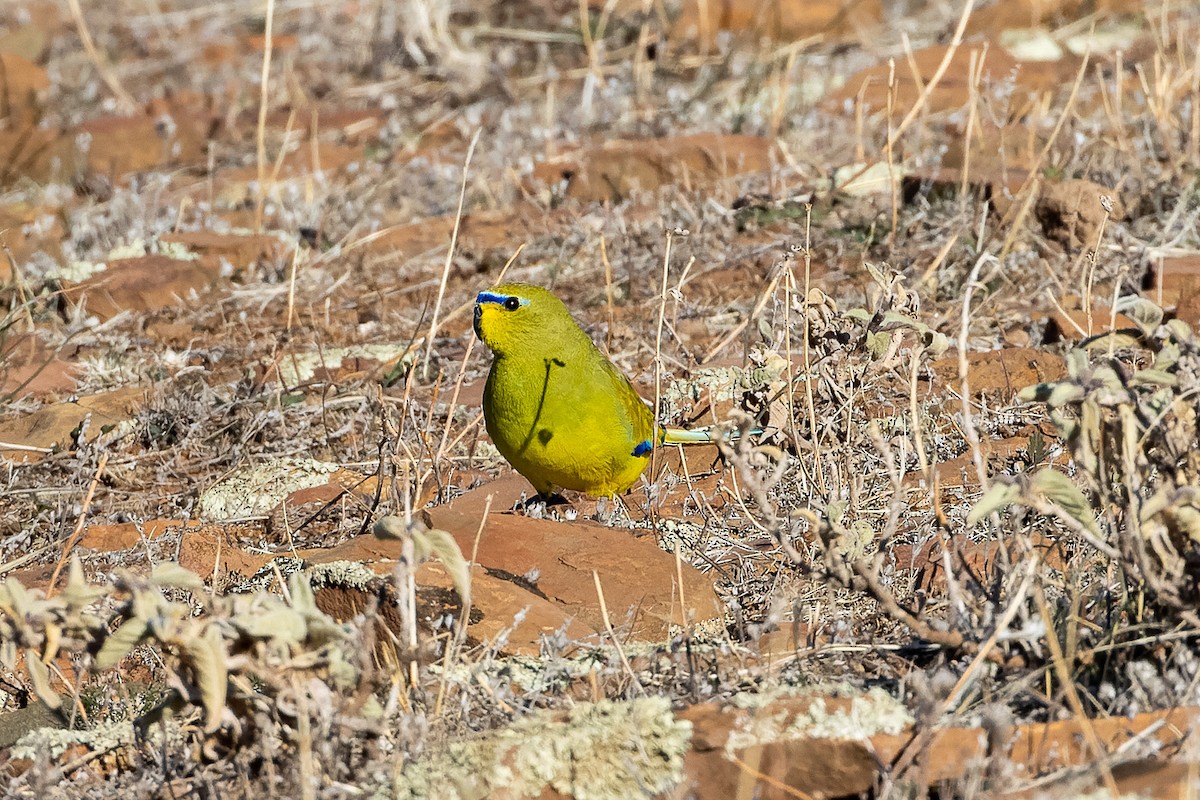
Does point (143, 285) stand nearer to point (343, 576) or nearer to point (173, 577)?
point (343, 576)

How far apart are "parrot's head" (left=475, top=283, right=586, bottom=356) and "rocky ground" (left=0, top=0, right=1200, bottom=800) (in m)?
0.31

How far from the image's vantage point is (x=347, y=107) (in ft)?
34.2

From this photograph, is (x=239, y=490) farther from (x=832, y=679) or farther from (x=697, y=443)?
(x=832, y=679)

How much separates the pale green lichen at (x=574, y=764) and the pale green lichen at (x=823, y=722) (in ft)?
0.35

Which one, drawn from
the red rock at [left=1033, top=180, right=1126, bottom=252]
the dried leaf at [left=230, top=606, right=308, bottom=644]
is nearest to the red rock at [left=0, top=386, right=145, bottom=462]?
the dried leaf at [left=230, top=606, right=308, bottom=644]

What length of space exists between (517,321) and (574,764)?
6.80 feet

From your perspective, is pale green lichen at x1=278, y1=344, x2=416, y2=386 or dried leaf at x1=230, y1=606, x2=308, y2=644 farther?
pale green lichen at x1=278, y1=344, x2=416, y2=386

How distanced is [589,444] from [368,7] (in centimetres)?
808

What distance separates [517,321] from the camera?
14.6ft

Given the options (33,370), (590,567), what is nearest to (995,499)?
(590,567)

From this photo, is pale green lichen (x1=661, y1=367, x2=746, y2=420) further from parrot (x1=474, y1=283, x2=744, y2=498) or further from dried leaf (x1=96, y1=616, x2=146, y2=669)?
dried leaf (x1=96, y1=616, x2=146, y2=669)

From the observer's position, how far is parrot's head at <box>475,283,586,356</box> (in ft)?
14.5

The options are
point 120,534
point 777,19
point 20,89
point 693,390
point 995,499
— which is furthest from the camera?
point 20,89

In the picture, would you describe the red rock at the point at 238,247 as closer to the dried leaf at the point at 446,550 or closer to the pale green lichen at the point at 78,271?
the pale green lichen at the point at 78,271
